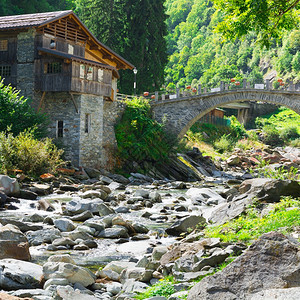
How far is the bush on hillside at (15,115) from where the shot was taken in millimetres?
24125

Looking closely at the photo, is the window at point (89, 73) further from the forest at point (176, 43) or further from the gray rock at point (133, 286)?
the gray rock at point (133, 286)

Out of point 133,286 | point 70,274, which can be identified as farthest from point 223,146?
point 133,286

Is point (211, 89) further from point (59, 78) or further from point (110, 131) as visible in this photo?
point (59, 78)

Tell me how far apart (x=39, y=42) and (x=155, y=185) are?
10.0 m

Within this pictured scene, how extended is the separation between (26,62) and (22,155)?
8.45 metres

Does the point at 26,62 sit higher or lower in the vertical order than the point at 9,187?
higher

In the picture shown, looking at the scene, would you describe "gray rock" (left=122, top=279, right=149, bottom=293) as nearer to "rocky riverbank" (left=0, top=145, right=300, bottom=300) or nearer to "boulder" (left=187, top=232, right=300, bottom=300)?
"rocky riverbank" (left=0, top=145, right=300, bottom=300)

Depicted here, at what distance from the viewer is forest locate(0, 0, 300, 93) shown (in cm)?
3847

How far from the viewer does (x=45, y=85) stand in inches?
1082

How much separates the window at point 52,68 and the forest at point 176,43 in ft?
37.0

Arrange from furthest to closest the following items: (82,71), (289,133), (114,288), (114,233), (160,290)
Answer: (289,133) → (82,71) → (114,233) → (114,288) → (160,290)

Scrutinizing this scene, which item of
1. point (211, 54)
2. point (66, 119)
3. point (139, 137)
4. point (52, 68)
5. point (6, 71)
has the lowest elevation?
point (139, 137)

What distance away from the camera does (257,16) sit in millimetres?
12266

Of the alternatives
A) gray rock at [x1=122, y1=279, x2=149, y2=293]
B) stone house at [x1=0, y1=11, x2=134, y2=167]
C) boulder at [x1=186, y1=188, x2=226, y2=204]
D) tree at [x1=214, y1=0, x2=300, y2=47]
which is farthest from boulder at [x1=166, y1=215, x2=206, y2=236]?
stone house at [x1=0, y1=11, x2=134, y2=167]
